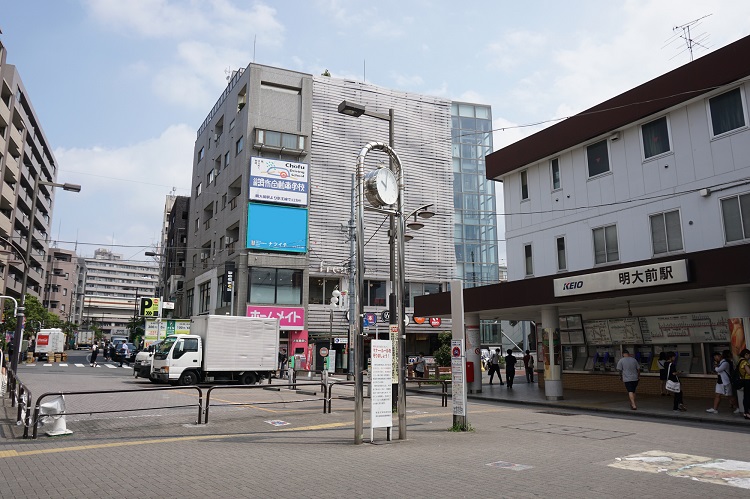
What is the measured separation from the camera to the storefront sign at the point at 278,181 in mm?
43594

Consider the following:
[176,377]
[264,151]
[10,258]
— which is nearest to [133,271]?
[10,258]

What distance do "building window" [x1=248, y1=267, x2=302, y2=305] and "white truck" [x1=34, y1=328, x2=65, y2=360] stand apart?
19.9 m

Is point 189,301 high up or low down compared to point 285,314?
up

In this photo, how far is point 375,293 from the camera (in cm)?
4909

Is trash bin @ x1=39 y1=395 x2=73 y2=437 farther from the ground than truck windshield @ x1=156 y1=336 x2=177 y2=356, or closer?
closer

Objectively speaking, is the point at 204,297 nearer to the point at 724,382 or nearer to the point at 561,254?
the point at 561,254

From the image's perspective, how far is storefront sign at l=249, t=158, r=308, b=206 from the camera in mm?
43594

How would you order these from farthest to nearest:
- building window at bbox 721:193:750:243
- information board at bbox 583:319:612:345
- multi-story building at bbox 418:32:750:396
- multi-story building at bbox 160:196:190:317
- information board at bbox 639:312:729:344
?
1. multi-story building at bbox 160:196:190:317
2. information board at bbox 583:319:612:345
3. information board at bbox 639:312:729:344
4. building window at bbox 721:193:750:243
5. multi-story building at bbox 418:32:750:396

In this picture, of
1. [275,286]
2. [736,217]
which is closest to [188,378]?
[275,286]

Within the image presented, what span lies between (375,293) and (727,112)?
34148mm

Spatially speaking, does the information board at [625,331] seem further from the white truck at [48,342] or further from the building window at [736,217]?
the white truck at [48,342]

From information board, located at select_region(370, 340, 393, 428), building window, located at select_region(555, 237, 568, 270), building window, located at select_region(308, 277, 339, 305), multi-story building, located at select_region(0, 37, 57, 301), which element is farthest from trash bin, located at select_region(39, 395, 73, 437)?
multi-story building, located at select_region(0, 37, 57, 301)

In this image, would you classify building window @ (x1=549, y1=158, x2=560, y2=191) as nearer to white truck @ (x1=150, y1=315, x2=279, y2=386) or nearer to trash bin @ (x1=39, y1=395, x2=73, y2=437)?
white truck @ (x1=150, y1=315, x2=279, y2=386)

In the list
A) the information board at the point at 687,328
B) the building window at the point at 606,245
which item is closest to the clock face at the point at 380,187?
the building window at the point at 606,245
